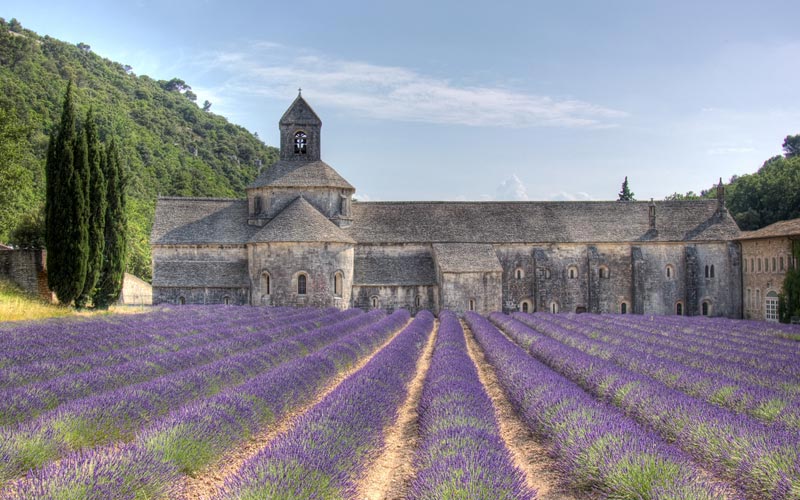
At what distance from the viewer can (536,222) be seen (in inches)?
1508

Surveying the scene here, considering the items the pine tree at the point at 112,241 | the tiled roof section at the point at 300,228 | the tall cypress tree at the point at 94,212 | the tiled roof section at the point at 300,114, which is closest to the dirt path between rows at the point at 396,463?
the tall cypress tree at the point at 94,212

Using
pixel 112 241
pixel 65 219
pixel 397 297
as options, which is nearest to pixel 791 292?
pixel 397 297

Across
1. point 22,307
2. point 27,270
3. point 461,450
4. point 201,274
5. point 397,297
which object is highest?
point 27,270

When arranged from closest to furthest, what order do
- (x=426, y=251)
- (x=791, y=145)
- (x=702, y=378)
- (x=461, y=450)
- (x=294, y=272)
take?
1. (x=461, y=450)
2. (x=702, y=378)
3. (x=294, y=272)
4. (x=426, y=251)
5. (x=791, y=145)

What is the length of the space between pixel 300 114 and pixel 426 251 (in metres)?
12.4

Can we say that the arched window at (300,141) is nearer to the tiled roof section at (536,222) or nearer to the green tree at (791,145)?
the tiled roof section at (536,222)

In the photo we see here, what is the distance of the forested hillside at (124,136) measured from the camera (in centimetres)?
3841

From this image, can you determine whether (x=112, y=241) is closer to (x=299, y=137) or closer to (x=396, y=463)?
(x=299, y=137)

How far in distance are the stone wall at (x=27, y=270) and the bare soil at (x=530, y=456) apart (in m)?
21.9

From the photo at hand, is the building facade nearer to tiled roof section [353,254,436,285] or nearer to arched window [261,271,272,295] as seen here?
tiled roof section [353,254,436,285]

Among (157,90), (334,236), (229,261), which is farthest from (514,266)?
(157,90)

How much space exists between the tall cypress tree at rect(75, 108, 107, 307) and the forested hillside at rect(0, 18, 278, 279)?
5512mm

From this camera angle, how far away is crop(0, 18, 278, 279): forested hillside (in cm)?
3841

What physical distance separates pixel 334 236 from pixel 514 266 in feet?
38.4
